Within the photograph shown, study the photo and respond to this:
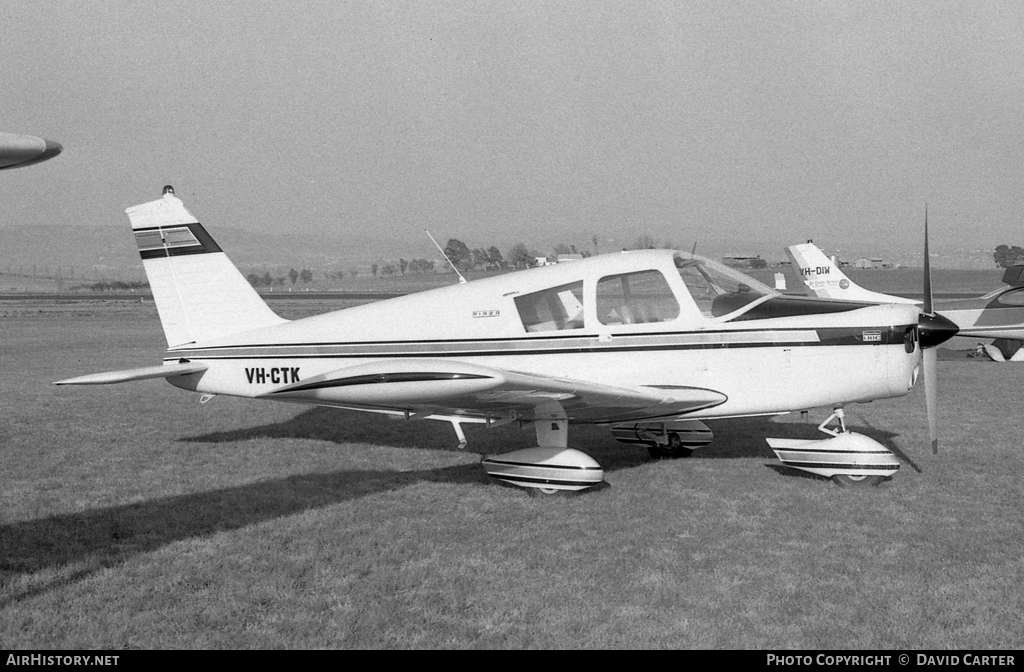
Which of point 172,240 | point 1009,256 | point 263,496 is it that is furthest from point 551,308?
point 1009,256

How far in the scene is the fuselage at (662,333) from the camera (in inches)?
258

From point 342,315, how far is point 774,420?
577 cm

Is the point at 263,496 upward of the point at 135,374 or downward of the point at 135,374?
downward

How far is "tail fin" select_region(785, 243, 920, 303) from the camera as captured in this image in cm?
2028

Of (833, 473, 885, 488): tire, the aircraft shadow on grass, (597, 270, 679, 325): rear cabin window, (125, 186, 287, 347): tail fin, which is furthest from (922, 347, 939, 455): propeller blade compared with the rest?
(125, 186, 287, 347): tail fin

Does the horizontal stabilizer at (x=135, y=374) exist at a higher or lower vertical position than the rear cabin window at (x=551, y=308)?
lower

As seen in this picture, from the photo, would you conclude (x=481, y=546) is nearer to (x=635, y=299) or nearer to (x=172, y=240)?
(x=635, y=299)

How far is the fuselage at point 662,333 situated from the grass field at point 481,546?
3.14ft

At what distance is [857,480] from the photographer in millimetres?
6664

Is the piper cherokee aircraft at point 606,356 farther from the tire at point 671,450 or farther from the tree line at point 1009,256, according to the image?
the tree line at point 1009,256

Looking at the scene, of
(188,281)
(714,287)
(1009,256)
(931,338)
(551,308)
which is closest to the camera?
(931,338)

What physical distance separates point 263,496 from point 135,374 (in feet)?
→ 7.43

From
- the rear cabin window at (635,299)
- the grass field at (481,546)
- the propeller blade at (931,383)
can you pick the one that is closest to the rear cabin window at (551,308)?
the rear cabin window at (635,299)

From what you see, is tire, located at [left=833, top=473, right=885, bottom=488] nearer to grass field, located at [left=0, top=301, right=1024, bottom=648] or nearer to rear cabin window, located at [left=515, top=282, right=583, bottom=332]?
grass field, located at [left=0, top=301, right=1024, bottom=648]
